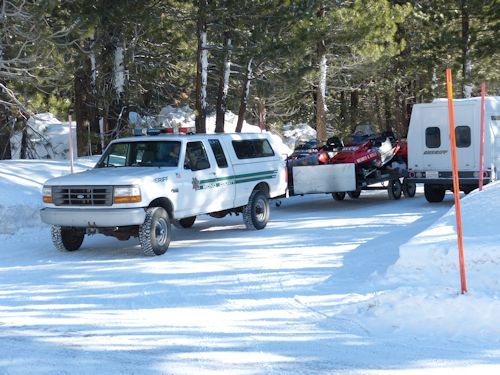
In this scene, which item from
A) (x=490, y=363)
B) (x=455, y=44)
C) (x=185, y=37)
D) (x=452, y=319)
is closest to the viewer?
(x=490, y=363)

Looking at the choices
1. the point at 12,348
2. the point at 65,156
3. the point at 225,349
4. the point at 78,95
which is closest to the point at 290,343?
the point at 225,349

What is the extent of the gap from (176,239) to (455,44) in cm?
1994

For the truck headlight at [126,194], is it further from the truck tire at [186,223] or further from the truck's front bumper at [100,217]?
the truck tire at [186,223]

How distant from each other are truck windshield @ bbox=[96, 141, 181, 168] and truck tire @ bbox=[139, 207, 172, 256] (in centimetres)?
104

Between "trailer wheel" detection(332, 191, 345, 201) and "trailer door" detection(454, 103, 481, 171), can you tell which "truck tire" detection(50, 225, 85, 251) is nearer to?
"trailer wheel" detection(332, 191, 345, 201)

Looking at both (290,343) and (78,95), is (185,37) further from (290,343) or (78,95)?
(290,343)

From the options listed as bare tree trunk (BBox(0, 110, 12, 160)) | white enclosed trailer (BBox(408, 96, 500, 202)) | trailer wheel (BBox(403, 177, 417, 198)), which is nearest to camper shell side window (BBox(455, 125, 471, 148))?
white enclosed trailer (BBox(408, 96, 500, 202))

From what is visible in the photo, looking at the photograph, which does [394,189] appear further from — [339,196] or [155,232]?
[155,232]

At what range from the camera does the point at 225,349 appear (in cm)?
612

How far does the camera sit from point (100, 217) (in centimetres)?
1052

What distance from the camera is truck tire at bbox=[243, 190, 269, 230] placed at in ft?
44.2

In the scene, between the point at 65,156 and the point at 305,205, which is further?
the point at 65,156

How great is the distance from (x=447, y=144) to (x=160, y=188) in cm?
886

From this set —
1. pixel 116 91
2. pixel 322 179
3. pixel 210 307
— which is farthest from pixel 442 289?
pixel 116 91
